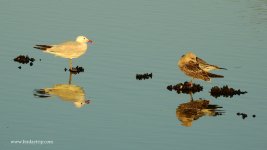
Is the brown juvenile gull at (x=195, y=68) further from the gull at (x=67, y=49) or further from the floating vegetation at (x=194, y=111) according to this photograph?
the gull at (x=67, y=49)

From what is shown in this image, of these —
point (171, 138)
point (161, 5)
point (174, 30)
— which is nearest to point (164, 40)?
point (174, 30)

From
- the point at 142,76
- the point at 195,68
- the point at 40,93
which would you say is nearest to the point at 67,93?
the point at 40,93

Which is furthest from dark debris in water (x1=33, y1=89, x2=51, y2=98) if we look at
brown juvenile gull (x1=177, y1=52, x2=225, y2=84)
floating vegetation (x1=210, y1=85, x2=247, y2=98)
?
floating vegetation (x1=210, y1=85, x2=247, y2=98)

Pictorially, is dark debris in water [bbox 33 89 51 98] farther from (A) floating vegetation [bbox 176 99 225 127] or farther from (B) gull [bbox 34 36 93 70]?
(A) floating vegetation [bbox 176 99 225 127]

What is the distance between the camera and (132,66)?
76.6 feet

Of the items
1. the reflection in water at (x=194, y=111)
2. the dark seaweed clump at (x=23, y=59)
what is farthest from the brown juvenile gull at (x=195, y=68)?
the dark seaweed clump at (x=23, y=59)

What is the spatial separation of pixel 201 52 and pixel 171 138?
9.66m

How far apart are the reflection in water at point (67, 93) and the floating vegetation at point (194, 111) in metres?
2.38

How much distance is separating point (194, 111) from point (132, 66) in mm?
4751

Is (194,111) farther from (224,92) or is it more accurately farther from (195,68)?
(195,68)

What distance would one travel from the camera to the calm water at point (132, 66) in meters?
16.7

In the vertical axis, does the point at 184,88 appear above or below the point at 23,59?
below

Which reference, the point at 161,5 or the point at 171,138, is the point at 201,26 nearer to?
the point at 161,5

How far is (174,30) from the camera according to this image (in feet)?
96.9
